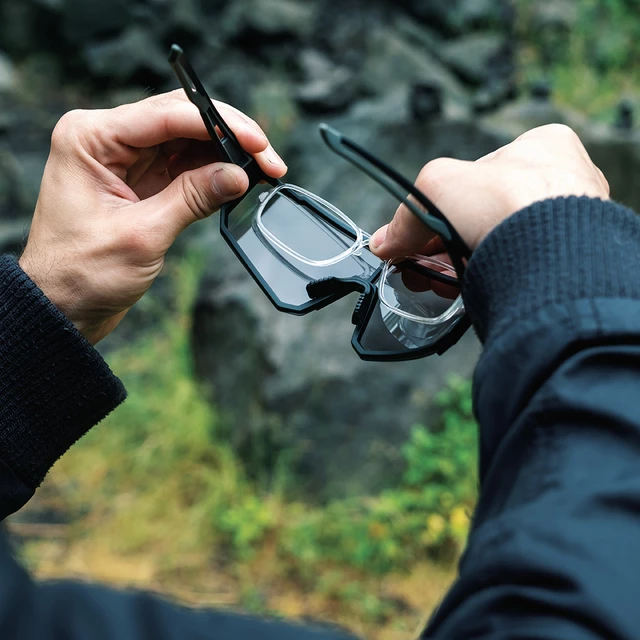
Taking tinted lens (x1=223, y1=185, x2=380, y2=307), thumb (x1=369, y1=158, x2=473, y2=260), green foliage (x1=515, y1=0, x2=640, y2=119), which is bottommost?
green foliage (x1=515, y1=0, x2=640, y2=119)

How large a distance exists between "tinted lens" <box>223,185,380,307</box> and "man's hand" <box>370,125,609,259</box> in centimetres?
25

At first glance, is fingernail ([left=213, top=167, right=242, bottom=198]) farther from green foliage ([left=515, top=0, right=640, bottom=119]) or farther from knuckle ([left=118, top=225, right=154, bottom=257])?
green foliage ([left=515, top=0, right=640, bottom=119])

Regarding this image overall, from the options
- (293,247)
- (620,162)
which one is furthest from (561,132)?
(620,162)

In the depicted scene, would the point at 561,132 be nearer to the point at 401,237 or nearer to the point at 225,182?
the point at 401,237

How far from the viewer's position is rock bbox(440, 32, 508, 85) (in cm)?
621

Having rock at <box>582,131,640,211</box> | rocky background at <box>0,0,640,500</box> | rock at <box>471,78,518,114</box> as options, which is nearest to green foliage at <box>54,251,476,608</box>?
rocky background at <box>0,0,640,500</box>

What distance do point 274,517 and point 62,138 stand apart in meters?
2.14

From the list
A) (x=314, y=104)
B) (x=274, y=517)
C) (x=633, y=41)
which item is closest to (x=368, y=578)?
(x=274, y=517)

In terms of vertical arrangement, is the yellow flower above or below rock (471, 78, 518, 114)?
below

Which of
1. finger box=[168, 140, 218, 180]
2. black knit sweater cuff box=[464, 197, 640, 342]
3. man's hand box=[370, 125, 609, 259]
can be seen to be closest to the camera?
black knit sweater cuff box=[464, 197, 640, 342]

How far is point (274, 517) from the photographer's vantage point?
10.0ft

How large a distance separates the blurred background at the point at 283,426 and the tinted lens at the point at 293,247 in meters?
0.57

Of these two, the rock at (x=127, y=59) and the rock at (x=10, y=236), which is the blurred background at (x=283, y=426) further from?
the rock at (x=127, y=59)

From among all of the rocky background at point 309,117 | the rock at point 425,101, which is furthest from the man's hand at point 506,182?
the rock at point 425,101
